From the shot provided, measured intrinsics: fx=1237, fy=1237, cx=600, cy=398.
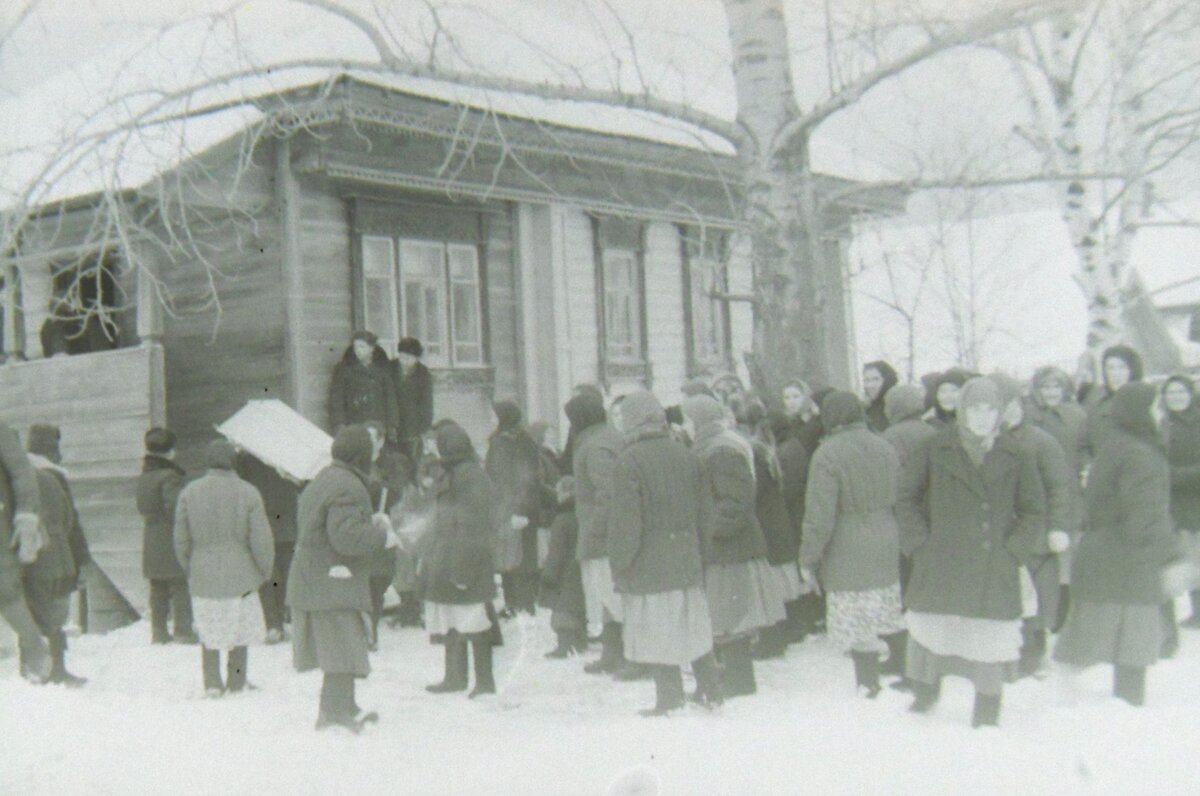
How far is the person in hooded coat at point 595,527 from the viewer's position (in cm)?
782

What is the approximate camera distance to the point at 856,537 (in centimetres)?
702

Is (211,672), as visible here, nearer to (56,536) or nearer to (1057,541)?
(56,536)

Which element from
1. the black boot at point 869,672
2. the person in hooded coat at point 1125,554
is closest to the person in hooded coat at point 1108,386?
the person in hooded coat at point 1125,554

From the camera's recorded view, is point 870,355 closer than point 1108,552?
No

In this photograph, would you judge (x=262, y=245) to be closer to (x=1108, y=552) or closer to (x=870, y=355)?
(x=1108, y=552)

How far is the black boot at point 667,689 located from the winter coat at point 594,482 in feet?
3.72

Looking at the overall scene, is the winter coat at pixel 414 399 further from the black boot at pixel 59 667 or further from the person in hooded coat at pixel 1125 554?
the person in hooded coat at pixel 1125 554

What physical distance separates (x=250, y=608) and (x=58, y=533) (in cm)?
142

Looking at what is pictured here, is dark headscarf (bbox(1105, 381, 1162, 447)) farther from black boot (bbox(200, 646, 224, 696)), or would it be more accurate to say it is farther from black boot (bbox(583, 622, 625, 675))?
black boot (bbox(200, 646, 224, 696))

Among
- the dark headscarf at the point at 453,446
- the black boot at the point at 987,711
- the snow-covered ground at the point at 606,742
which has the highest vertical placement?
the dark headscarf at the point at 453,446

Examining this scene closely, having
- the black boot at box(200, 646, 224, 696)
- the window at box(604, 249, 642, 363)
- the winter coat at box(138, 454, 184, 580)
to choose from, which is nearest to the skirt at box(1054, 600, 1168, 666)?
the black boot at box(200, 646, 224, 696)

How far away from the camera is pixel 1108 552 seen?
638cm

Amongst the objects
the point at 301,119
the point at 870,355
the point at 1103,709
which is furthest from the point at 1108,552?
the point at 870,355

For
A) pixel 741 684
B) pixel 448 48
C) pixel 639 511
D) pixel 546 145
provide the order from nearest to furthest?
pixel 639 511
pixel 741 684
pixel 448 48
pixel 546 145
